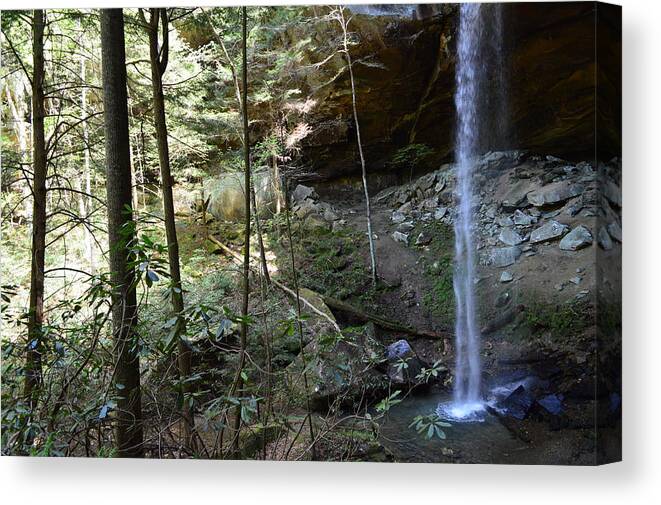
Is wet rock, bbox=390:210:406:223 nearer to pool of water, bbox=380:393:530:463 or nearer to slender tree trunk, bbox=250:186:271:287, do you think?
slender tree trunk, bbox=250:186:271:287

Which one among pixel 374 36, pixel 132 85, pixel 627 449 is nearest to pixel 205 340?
pixel 132 85

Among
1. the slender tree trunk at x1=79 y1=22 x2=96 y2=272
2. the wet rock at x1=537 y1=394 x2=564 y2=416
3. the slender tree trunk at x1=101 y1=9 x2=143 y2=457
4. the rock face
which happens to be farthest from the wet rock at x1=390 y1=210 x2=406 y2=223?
the slender tree trunk at x1=79 y1=22 x2=96 y2=272

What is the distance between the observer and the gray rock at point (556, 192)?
2.97 meters

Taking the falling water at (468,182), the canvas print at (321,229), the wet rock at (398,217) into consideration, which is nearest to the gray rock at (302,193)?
the canvas print at (321,229)

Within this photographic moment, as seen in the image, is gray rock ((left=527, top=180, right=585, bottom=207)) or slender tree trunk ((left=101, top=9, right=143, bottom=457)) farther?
gray rock ((left=527, top=180, right=585, bottom=207))

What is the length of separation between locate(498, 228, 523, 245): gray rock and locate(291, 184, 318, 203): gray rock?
3.95 ft

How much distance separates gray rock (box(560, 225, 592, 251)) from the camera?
2908mm

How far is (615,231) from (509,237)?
1.93 feet

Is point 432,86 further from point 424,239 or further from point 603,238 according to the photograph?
point 603,238

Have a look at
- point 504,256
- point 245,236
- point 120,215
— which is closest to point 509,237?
point 504,256

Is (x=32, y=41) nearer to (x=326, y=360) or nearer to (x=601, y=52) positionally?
(x=326, y=360)

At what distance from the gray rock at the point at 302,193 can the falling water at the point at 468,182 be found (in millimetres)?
940

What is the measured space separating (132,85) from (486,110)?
2282mm

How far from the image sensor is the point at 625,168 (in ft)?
9.83
